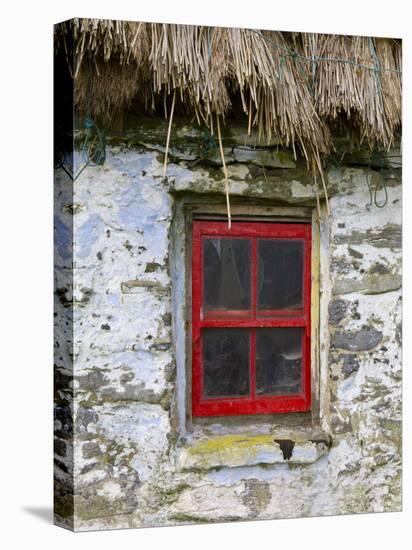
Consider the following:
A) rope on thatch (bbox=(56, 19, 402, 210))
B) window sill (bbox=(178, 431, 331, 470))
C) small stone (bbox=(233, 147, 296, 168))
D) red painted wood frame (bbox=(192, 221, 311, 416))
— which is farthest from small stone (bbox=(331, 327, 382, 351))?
small stone (bbox=(233, 147, 296, 168))

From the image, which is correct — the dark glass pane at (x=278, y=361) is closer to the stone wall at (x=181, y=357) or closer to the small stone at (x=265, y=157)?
the stone wall at (x=181, y=357)

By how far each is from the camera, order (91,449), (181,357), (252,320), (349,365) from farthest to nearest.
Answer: (349,365) < (252,320) < (181,357) < (91,449)

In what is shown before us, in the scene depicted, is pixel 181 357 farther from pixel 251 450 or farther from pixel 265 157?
pixel 265 157

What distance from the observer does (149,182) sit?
567 centimetres

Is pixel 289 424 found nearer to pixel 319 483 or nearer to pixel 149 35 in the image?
pixel 319 483

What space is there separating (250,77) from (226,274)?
82cm

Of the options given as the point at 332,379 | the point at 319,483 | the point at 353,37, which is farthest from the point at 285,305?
the point at 353,37

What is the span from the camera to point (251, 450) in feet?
19.2

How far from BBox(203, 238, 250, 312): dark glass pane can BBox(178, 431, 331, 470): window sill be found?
1.79 feet

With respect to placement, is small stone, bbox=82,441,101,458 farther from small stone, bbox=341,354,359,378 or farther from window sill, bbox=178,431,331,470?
small stone, bbox=341,354,359,378

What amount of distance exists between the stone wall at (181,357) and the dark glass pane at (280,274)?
0.41 feet

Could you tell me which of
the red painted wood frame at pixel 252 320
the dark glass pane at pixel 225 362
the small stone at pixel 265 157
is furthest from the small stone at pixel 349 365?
the small stone at pixel 265 157

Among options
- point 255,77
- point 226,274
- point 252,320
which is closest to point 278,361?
point 252,320

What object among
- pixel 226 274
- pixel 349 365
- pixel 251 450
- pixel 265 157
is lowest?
pixel 251 450
